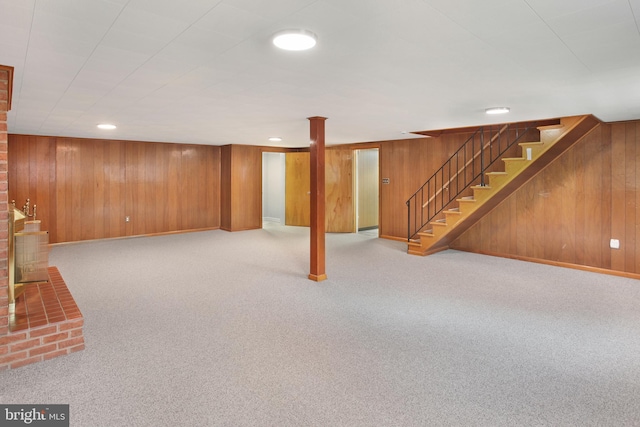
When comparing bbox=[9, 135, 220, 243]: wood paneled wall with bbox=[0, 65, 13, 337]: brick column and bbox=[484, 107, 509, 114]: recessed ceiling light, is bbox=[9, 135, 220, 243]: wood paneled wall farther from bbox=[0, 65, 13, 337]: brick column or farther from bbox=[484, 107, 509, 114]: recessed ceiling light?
bbox=[484, 107, 509, 114]: recessed ceiling light

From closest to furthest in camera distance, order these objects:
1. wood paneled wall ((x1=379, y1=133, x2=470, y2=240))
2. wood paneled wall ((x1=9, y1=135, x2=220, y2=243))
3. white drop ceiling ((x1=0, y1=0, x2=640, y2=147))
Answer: white drop ceiling ((x1=0, y1=0, x2=640, y2=147))
wood paneled wall ((x1=9, y1=135, x2=220, y2=243))
wood paneled wall ((x1=379, y1=133, x2=470, y2=240))

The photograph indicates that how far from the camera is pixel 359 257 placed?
242 inches

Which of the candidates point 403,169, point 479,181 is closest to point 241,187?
point 403,169

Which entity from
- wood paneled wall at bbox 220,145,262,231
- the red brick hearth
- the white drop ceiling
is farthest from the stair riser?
wood paneled wall at bbox 220,145,262,231

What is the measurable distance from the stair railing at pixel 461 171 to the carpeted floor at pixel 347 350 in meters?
2.00

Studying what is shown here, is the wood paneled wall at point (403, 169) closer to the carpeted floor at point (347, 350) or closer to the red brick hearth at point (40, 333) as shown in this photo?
the carpeted floor at point (347, 350)

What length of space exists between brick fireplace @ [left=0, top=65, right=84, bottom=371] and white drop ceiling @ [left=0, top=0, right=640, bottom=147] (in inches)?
24.3

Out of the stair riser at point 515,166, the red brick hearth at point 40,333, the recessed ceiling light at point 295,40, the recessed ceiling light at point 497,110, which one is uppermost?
the recessed ceiling light at point 497,110

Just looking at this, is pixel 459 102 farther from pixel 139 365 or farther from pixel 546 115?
pixel 139 365
